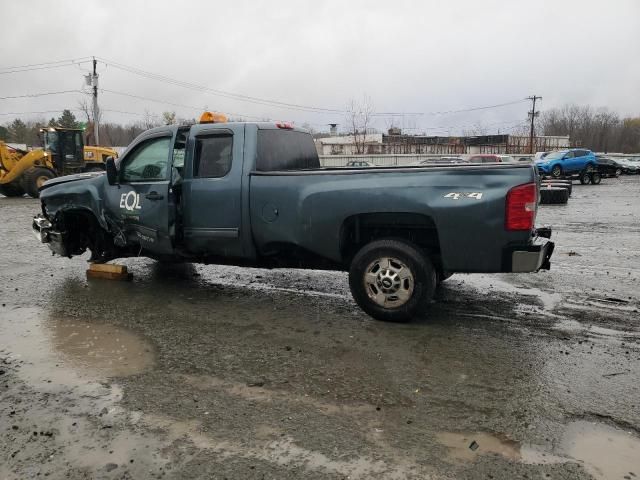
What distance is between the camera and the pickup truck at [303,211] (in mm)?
4434

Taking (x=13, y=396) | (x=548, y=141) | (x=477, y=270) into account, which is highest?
(x=548, y=141)

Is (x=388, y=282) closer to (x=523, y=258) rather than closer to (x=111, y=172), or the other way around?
(x=523, y=258)

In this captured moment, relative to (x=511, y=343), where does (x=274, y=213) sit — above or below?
above

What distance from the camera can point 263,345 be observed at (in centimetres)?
448

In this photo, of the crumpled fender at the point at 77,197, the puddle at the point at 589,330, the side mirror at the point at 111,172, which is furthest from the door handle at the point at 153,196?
the puddle at the point at 589,330

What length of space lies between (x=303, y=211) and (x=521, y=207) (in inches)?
81.0

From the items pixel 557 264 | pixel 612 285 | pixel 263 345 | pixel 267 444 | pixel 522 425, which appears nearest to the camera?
pixel 267 444

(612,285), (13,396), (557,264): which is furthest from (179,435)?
(557,264)

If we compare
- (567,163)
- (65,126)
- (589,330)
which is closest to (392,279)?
(589,330)

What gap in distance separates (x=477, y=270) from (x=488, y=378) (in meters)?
1.11

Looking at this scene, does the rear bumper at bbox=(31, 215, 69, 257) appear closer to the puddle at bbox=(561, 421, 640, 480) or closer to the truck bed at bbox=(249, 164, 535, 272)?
the truck bed at bbox=(249, 164, 535, 272)

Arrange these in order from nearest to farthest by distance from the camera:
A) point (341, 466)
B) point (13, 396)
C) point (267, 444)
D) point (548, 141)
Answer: point (341, 466)
point (267, 444)
point (13, 396)
point (548, 141)

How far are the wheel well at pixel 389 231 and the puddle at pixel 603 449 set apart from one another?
86.6 inches

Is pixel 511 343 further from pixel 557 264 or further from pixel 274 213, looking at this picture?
pixel 557 264
